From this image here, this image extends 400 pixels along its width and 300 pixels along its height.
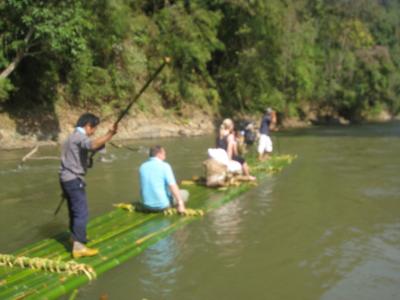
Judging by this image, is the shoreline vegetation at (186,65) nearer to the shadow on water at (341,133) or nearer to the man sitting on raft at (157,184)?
the shadow on water at (341,133)

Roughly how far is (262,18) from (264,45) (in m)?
1.66

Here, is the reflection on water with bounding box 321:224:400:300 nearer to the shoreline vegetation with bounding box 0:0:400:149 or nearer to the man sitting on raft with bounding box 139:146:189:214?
the man sitting on raft with bounding box 139:146:189:214

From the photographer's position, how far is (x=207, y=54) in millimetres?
30797

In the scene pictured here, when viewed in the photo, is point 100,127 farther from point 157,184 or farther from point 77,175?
point 77,175

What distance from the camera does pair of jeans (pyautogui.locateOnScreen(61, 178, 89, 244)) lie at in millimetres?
6254

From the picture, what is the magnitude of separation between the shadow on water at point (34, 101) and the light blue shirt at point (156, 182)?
15.2m

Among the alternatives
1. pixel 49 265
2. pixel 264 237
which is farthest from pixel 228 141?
pixel 49 265

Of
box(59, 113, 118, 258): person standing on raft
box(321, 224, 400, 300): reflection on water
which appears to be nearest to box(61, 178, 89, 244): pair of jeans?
box(59, 113, 118, 258): person standing on raft

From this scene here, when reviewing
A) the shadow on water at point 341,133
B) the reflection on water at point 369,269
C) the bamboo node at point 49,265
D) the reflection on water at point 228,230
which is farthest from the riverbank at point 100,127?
the reflection on water at point 369,269

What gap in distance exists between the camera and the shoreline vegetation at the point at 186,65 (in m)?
21.0

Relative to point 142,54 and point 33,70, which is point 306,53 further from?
point 33,70

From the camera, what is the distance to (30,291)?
5242 millimetres

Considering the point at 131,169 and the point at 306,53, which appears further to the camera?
the point at 306,53

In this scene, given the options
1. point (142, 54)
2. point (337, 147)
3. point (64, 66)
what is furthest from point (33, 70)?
point (337, 147)
